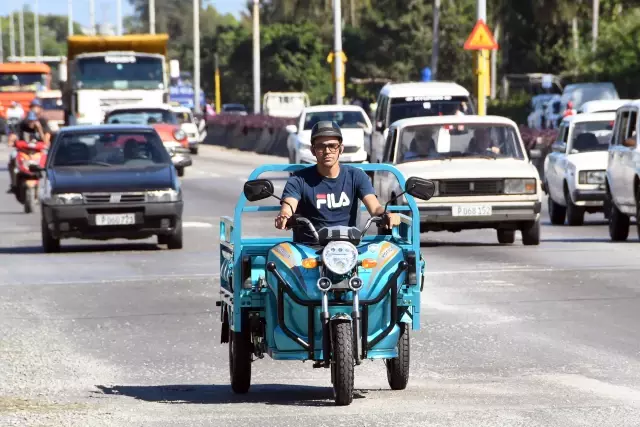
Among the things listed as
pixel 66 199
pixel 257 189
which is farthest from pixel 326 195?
pixel 66 199

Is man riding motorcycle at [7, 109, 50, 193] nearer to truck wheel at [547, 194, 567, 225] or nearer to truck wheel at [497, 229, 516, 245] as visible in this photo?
truck wheel at [547, 194, 567, 225]

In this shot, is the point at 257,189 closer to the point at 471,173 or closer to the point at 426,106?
the point at 471,173

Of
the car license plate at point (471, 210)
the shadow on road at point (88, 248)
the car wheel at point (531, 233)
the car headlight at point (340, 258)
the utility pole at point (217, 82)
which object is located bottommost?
the utility pole at point (217, 82)

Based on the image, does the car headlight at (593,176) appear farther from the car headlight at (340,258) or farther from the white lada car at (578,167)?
the car headlight at (340,258)

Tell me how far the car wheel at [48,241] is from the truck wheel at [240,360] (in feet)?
39.7

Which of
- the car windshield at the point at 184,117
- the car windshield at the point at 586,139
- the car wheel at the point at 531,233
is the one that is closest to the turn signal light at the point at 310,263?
the car wheel at the point at 531,233

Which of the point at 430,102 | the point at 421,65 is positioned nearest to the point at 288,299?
the point at 430,102

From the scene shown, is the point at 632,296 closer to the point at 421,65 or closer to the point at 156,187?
the point at 156,187

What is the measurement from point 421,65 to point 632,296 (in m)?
94.6

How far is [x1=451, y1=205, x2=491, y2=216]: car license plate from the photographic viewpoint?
21516 mm

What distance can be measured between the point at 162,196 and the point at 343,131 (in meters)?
18.0

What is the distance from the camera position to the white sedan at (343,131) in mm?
39500

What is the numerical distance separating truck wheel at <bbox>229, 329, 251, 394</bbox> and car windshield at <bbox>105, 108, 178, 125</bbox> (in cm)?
3123

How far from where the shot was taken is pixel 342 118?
134 feet
